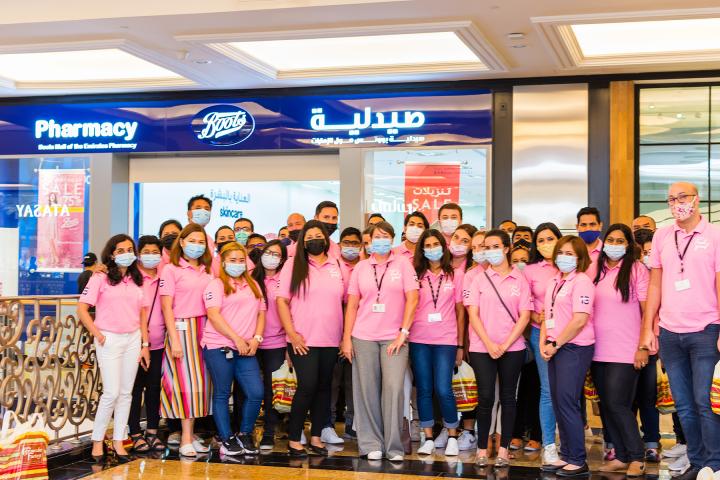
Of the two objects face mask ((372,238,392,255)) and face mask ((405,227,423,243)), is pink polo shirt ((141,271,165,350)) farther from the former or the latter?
face mask ((405,227,423,243))

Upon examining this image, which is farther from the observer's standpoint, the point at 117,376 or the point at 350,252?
the point at 350,252

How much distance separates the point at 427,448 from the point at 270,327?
1.48m

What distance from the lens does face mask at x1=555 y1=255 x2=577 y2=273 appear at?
19.6ft

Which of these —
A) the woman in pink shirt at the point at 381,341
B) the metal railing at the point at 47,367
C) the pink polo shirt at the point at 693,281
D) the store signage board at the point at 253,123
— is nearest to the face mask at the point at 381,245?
the woman in pink shirt at the point at 381,341

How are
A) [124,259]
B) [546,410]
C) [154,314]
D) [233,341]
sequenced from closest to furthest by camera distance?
[546,410]
[124,259]
[233,341]
[154,314]

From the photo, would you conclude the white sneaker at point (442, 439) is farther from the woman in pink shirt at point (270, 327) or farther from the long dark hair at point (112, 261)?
the long dark hair at point (112, 261)

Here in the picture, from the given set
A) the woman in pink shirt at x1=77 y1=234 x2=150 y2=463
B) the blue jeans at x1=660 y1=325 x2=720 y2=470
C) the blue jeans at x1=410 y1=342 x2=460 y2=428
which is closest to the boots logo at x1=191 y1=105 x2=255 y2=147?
the woman in pink shirt at x1=77 y1=234 x2=150 y2=463

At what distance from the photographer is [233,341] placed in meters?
6.54

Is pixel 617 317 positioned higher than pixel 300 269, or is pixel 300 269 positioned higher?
pixel 300 269

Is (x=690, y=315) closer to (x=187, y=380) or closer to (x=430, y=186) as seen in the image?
(x=187, y=380)

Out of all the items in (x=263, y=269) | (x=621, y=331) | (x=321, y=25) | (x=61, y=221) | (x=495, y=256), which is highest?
(x=321, y=25)

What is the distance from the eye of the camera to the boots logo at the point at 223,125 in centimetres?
1086

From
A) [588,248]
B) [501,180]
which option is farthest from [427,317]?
[501,180]

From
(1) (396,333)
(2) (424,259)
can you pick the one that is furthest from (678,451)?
(2) (424,259)
